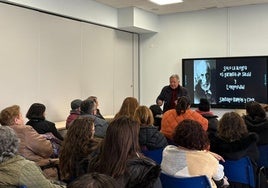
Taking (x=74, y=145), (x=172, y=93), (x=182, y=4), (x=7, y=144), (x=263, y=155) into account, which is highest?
(x=182, y=4)

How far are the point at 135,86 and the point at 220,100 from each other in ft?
6.68

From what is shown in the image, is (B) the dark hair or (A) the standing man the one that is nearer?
(B) the dark hair

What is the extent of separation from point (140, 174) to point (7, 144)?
2.63 ft

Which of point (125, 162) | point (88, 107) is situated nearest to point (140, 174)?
point (125, 162)

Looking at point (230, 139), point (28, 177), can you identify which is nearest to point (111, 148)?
point (28, 177)

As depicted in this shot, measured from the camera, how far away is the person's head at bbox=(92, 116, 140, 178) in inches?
77.0

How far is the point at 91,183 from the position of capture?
1.05 metres

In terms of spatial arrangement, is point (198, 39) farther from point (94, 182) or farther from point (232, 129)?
point (94, 182)

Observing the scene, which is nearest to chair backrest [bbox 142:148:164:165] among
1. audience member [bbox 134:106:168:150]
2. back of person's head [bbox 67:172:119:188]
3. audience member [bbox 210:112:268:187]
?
audience member [bbox 134:106:168:150]

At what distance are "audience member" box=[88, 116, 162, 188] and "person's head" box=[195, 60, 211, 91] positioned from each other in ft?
18.4

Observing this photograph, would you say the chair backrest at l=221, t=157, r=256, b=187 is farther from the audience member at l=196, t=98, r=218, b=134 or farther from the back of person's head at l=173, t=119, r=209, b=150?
the audience member at l=196, t=98, r=218, b=134

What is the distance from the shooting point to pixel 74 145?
8.69 ft

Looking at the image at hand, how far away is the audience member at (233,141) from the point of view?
10.2ft

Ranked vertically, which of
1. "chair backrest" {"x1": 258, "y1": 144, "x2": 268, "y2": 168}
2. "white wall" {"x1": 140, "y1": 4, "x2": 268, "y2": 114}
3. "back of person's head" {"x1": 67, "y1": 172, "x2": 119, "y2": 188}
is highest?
"white wall" {"x1": 140, "y1": 4, "x2": 268, "y2": 114}
